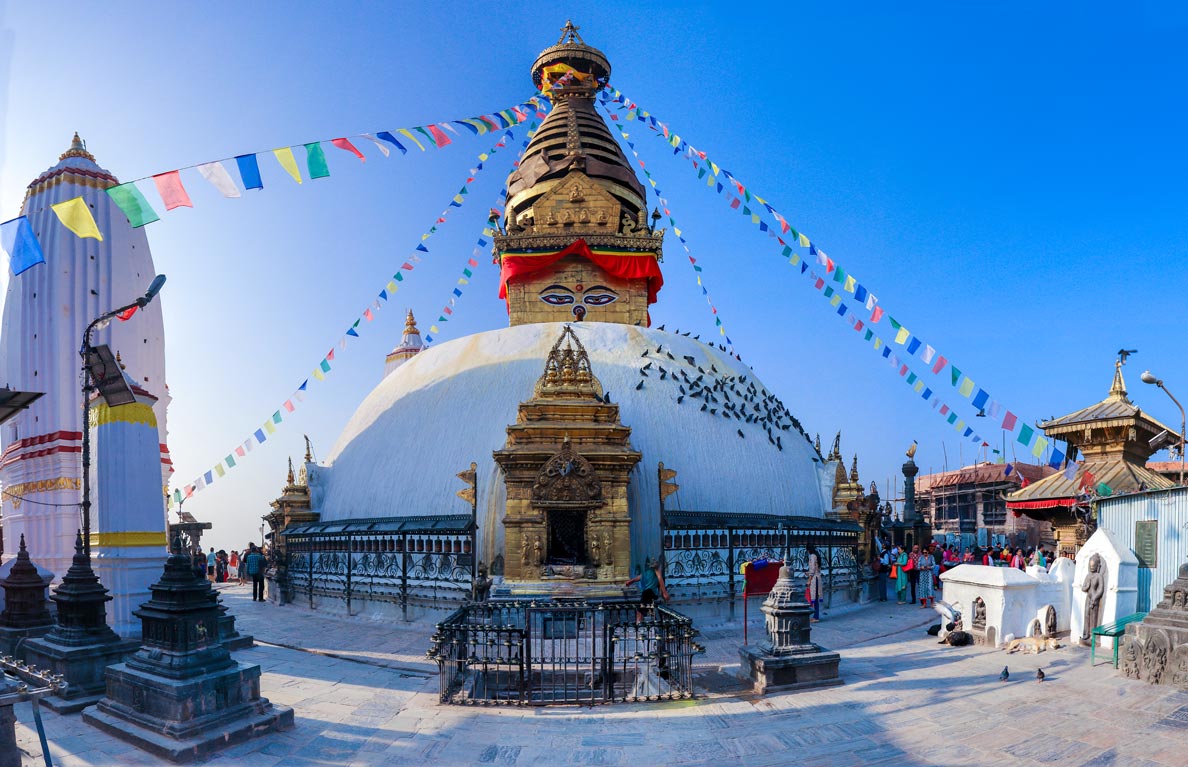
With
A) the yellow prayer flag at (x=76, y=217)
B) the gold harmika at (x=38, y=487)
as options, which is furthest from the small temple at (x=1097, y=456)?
the gold harmika at (x=38, y=487)

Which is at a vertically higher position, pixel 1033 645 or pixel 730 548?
pixel 730 548

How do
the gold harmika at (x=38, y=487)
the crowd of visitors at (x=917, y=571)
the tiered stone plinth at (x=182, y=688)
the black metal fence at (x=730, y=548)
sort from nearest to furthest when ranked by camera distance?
the tiered stone plinth at (x=182, y=688) → the black metal fence at (x=730, y=548) → the crowd of visitors at (x=917, y=571) → the gold harmika at (x=38, y=487)

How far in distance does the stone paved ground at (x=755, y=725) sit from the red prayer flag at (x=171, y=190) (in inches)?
278

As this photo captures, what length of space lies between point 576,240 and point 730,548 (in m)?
12.1

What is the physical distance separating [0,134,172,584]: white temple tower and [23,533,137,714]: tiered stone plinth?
14640 mm

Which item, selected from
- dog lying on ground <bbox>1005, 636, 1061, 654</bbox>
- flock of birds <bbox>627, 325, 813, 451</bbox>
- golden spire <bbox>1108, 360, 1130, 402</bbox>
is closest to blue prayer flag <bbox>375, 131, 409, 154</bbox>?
flock of birds <bbox>627, 325, 813, 451</bbox>

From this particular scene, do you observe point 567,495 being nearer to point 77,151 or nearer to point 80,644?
point 80,644

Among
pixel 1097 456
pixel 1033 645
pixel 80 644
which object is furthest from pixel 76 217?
pixel 1097 456

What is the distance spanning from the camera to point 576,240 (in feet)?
77.1

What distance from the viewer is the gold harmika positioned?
72.3 ft

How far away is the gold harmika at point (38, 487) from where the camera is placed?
72.3 ft

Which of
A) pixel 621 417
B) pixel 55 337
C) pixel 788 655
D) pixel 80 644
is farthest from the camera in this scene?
pixel 55 337

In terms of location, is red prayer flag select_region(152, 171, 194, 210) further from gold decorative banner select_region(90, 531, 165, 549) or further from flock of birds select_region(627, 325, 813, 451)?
flock of birds select_region(627, 325, 813, 451)

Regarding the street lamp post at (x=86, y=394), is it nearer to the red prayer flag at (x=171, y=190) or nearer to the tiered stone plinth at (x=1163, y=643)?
the red prayer flag at (x=171, y=190)
